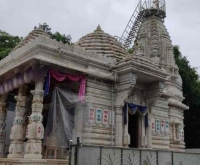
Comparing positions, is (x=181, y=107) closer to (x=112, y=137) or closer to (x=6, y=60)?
(x=112, y=137)

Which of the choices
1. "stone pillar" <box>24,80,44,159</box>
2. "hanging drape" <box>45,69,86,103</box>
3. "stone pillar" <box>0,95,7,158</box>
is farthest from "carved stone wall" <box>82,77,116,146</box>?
"stone pillar" <box>0,95,7,158</box>

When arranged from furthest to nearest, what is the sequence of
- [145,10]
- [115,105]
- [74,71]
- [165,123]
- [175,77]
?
[145,10] → [175,77] → [165,123] → [115,105] → [74,71]

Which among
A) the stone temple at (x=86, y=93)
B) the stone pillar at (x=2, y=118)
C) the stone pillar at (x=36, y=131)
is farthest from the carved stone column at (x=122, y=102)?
the stone pillar at (x=2, y=118)

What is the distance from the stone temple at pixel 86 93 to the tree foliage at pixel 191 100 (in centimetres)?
1182

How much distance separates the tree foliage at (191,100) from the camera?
2864cm

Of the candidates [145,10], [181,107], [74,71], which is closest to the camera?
[74,71]

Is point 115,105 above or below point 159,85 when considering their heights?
below

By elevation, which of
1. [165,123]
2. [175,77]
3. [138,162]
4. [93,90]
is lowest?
[138,162]

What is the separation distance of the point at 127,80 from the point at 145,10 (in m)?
15.6

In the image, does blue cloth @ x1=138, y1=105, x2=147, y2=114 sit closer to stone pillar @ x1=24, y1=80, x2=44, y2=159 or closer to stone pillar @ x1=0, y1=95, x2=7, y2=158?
stone pillar @ x1=24, y1=80, x2=44, y2=159

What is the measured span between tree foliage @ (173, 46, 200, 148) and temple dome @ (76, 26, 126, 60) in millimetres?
14326

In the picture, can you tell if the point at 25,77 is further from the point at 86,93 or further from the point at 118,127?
the point at 118,127

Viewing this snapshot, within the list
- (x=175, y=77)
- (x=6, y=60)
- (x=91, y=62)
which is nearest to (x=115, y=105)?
(x=91, y=62)

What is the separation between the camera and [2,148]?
15.2 metres
